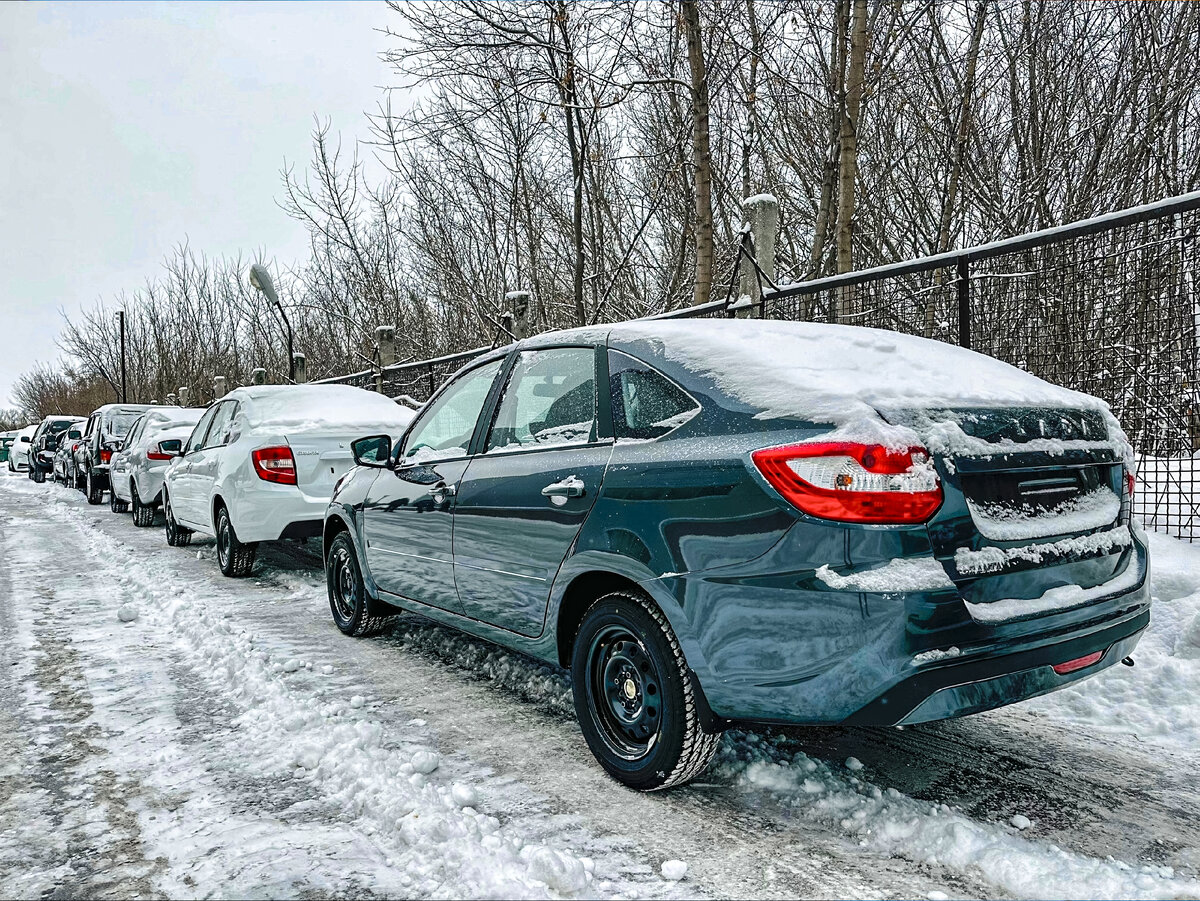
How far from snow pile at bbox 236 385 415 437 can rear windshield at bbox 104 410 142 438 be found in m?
10.3

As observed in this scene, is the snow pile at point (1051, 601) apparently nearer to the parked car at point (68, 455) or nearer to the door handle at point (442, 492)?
the door handle at point (442, 492)

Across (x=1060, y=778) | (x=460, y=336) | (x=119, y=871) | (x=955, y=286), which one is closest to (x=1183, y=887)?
(x=1060, y=778)

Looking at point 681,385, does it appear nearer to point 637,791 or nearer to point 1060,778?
point 637,791

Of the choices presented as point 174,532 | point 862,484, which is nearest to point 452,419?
point 862,484

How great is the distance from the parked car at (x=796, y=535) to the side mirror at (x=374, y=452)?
1.32m

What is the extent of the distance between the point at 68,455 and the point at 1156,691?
23641 mm

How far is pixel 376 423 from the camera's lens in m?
7.14

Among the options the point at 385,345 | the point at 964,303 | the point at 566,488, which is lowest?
the point at 566,488

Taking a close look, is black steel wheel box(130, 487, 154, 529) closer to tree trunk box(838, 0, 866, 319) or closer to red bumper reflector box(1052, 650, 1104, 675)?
tree trunk box(838, 0, 866, 319)

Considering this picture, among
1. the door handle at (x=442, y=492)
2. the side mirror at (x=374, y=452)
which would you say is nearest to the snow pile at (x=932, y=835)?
the door handle at (x=442, y=492)

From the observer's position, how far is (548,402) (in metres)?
3.64

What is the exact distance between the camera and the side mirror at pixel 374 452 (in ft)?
15.6

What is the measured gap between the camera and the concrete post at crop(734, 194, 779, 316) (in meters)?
7.65

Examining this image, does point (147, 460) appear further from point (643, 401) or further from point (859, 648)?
point (859, 648)
